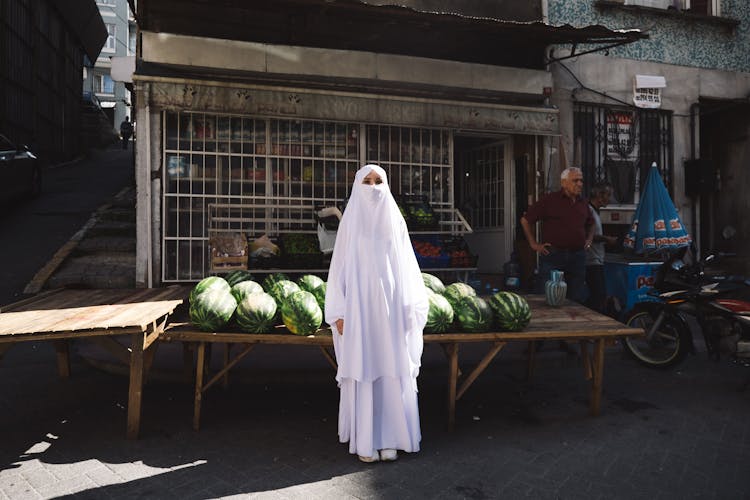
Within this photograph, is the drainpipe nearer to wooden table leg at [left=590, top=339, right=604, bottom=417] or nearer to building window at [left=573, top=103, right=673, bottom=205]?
building window at [left=573, top=103, right=673, bottom=205]

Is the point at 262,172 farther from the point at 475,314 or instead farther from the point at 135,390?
the point at 475,314

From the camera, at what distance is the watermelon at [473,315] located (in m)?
4.05

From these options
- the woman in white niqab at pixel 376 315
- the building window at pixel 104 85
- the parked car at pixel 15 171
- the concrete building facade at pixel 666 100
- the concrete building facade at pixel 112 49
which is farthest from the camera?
the building window at pixel 104 85

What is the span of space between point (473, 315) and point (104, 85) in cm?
5023

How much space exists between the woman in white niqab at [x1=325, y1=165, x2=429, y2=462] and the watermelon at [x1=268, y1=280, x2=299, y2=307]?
32.7 inches

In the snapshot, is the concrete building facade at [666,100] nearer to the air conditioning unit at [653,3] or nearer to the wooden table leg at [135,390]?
the air conditioning unit at [653,3]

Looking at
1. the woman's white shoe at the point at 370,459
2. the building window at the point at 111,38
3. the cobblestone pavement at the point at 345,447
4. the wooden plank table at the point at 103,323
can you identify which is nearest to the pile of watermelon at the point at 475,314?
the cobblestone pavement at the point at 345,447

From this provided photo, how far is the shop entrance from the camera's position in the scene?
991 cm

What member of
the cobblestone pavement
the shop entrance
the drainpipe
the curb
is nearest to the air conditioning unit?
the drainpipe

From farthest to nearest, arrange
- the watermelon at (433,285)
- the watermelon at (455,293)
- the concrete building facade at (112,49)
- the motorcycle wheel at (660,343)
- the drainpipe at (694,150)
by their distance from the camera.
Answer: the concrete building facade at (112,49) → the drainpipe at (694,150) → the motorcycle wheel at (660,343) → the watermelon at (433,285) → the watermelon at (455,293)

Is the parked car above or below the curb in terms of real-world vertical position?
above

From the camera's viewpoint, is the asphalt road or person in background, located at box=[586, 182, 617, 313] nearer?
person in background, located at box=[586, 182, 617, 313]

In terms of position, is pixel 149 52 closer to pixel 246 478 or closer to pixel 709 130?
pixel 246 478

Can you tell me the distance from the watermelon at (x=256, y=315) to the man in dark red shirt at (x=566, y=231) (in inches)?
131
